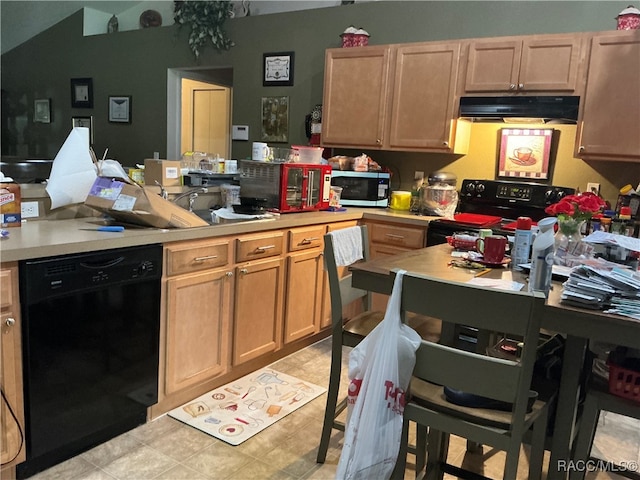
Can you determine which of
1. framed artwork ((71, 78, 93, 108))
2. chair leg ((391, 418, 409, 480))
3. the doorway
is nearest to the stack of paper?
chair leg ((391, 418, 409, 480))

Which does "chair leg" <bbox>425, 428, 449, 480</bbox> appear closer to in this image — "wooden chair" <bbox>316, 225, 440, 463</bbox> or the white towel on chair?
"wooden chair" <bbox>316, 225, 440, 463</bbox>

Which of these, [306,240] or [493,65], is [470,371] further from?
[493,65]

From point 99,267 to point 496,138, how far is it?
2974 millimetres

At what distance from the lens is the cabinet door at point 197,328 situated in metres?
2.47

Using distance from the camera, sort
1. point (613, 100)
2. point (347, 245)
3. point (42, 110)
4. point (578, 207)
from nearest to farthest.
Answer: point (578, 207), point (347, 245), point (613, 100), point (42, 110)

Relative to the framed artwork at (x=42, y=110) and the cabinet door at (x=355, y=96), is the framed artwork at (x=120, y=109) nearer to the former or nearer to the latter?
the framed artwork at (x=42, y=110)

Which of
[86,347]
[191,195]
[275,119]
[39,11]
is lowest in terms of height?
[86,347]

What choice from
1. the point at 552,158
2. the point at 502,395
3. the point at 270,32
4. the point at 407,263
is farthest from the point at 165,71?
the point at 502,395

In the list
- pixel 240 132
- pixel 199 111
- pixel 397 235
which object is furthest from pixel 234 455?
pixel 199 111

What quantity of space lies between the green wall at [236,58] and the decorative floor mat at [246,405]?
7.09ft

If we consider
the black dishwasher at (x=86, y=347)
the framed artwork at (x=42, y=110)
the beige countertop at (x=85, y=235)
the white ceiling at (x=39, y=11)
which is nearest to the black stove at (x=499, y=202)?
the beige countertop at (x=85, y=235)

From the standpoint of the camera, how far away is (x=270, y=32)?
4.73 metres

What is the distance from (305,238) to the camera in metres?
3.26

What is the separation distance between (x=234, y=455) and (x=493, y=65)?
2.89 meters
